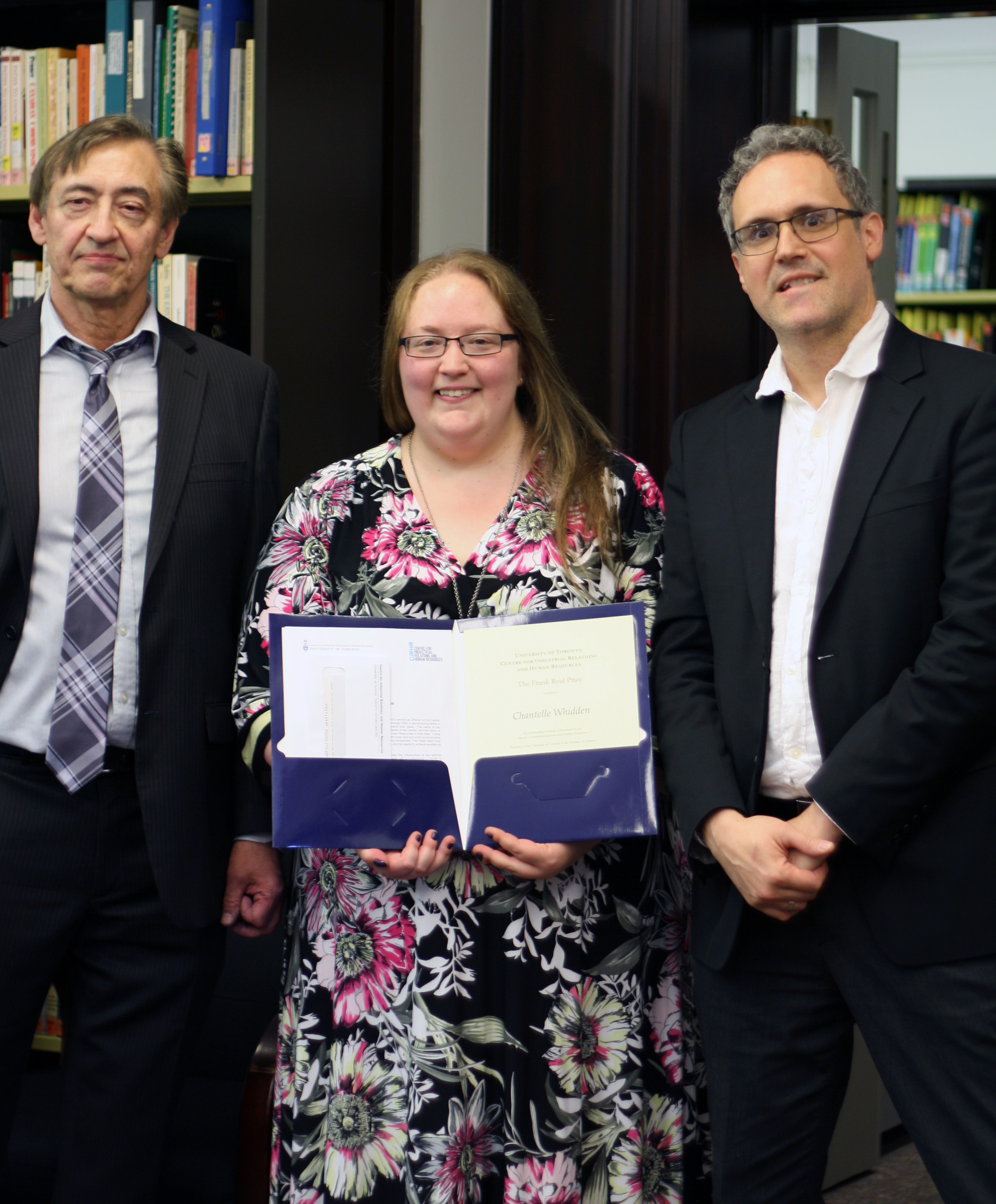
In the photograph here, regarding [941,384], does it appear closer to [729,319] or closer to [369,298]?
[729,319]

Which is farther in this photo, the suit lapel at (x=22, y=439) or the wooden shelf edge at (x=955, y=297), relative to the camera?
the wooden shelf edge at (x=955, y=297)

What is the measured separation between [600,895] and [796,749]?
1.22ft

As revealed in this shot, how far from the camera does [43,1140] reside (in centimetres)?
239

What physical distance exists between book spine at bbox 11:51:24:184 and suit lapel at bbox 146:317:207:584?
2.91ft

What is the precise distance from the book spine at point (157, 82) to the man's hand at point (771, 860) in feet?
5.80

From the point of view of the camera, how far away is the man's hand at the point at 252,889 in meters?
1.95

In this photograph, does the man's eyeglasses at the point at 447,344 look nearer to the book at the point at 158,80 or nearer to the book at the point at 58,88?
the book at the point at 158,80

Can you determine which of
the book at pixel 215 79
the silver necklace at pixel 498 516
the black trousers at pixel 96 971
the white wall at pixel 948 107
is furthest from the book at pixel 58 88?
the white wall at pixel 948 107

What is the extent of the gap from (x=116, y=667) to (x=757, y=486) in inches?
37.3

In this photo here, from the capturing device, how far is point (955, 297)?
15.6 feet

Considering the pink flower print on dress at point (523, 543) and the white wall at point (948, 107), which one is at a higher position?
the white wall at point (948, 107)

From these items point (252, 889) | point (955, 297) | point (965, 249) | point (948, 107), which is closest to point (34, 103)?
point (252, 889)

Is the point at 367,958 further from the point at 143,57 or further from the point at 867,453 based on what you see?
the point at 143,57

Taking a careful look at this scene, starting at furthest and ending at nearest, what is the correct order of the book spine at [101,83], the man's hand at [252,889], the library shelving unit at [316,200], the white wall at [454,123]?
the white wall at [454,123], the book spine at [101,83], the library shelving unit at [316,200], the man's hand at [252,889]
